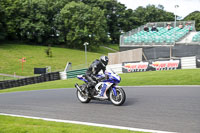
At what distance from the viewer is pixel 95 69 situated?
25.5 feet

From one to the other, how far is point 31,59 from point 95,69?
152 feet

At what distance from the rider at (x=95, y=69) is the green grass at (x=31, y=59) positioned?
112 ft

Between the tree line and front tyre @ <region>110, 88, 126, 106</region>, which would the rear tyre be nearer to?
front tyre @ <region>110, 88, 126, 106</region>

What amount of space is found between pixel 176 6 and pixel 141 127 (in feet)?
120

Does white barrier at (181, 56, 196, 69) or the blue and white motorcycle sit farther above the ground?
white barrier at (181, 56, 196, 69)

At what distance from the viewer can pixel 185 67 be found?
1897 centimetres

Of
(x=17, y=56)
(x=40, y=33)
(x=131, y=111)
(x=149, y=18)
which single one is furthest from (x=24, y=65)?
(x=149, y=18)

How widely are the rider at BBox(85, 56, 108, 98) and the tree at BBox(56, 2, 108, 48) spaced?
58.9 metres

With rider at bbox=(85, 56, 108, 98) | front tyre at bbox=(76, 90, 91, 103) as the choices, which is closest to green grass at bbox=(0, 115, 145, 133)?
rider at bbox=(85, 56, 108, 98)

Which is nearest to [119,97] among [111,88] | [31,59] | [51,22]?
[111,88]

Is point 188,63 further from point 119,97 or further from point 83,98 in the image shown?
point 119,97

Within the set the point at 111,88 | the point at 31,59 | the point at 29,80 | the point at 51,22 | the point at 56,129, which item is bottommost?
the point at 29,80

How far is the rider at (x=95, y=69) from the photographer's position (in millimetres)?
7625

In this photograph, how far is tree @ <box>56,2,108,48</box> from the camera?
6762 centimetres
